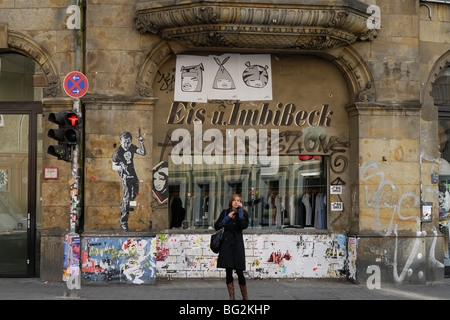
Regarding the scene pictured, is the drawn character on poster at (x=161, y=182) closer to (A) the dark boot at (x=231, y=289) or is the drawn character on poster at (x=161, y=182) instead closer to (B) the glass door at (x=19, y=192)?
(B) the glass door at (x=19, y=192)

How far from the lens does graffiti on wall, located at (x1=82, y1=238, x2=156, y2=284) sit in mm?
13492

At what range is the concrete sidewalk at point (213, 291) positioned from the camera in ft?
40.2

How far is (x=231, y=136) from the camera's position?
48.2 feet

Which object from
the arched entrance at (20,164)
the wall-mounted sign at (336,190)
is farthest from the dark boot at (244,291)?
→ the arched entrance at (20,164)

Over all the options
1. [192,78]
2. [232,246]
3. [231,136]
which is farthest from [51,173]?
[232,246]

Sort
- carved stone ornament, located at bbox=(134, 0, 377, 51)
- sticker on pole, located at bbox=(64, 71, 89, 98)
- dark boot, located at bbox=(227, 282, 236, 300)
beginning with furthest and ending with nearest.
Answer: carved stone ornament, located at bbox=(134, 0, 377, 51) < sticker on pole, located at bbox=(64, 71, 89, 98) < dark boot, located at bbox=(227, 282, 236, 300)

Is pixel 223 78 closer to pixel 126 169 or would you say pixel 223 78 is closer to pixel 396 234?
pixel 126 169

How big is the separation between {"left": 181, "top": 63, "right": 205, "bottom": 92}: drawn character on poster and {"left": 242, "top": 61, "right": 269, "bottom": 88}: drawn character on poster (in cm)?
92

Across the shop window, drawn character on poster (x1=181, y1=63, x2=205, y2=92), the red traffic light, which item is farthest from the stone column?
the red traffic light

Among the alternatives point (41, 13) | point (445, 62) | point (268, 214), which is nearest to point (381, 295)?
point (268, 214)

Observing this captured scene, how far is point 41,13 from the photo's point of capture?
13.9 m

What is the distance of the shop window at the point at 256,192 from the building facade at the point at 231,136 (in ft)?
0.10

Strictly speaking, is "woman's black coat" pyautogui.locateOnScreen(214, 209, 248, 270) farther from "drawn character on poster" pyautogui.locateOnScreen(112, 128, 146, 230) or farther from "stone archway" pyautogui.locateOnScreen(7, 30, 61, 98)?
"stone archway" pyautogui.locateOnScreen(7, 30, 61, 98)

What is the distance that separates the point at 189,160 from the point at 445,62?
5.97 m
